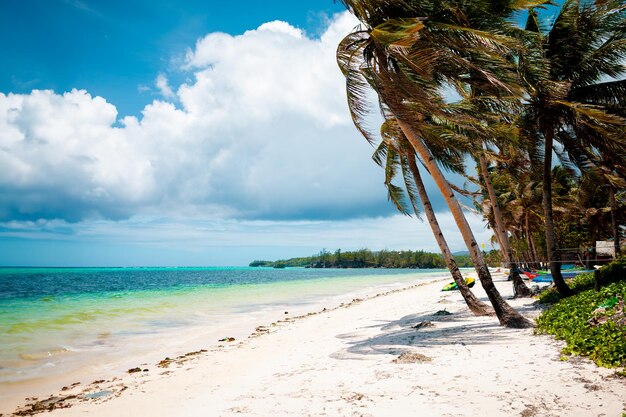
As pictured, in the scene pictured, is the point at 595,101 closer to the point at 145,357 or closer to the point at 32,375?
the point at 145,357

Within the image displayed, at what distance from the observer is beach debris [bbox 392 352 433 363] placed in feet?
19.5

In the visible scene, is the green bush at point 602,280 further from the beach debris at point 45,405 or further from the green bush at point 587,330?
the beach debris at point 45,405

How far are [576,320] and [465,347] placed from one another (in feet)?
6.67

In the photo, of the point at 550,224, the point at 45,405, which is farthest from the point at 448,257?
the point at 45,405

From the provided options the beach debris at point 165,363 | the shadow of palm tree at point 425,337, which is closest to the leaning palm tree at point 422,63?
the shadow of palm tree at point 425,337

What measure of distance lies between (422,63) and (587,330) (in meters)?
5.31

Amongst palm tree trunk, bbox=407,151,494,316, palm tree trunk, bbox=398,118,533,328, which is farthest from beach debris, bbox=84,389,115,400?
palm tree trunk, bbox=407,151,494,316

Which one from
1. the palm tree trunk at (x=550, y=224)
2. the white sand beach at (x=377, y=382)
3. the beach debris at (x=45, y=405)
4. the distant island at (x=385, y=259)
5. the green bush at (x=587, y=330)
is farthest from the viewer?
the distant island at (x=385, y=259)

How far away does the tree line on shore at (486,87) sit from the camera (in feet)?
23.6

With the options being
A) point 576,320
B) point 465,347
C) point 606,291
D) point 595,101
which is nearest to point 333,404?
point 465,347

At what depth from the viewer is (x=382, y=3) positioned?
7.51m

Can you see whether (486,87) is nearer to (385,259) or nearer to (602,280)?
(602,280)

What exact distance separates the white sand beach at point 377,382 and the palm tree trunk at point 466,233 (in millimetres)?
438

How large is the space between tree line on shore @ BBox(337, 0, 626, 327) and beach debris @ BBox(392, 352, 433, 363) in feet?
10.3
